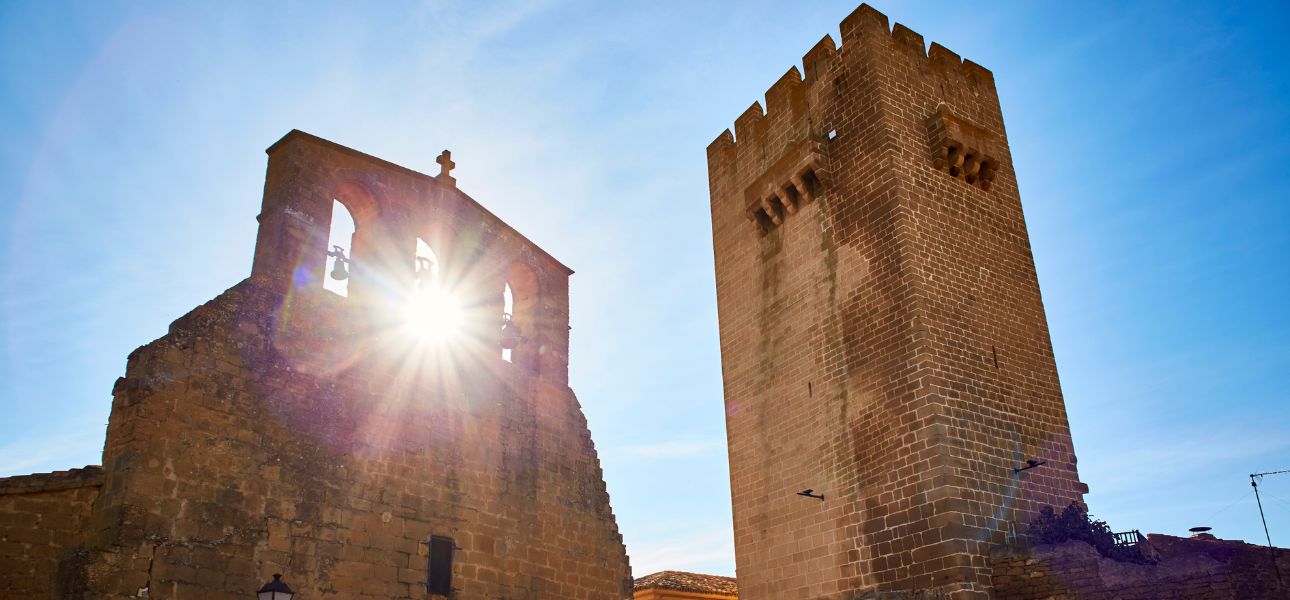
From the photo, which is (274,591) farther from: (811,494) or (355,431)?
(811,494)

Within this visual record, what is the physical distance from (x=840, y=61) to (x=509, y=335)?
6.26m

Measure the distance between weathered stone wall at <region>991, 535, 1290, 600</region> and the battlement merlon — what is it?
719 cm

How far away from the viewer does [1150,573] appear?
28.4ft

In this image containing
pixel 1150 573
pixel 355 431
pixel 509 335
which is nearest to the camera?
pixel 1150 573

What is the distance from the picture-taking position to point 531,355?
1320cm

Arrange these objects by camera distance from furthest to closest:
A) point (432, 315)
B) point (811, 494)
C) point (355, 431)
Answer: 1. point (432, 315)
2. point (811, 494)
3. point (355, 431)

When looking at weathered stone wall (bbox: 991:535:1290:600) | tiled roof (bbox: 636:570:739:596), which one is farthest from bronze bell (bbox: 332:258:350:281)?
tiled roof (bbox: 636:570:739:596)

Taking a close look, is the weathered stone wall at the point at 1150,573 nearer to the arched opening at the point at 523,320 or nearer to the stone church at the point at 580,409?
the stone church at the point at 580,409

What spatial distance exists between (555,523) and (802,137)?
262 inches

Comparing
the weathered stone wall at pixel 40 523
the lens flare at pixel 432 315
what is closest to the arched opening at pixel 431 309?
the lens flare at pixel 432 315

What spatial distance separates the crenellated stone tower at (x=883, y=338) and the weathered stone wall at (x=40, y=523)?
7903 mm

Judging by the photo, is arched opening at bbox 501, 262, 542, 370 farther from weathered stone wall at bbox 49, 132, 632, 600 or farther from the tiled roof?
the tiled roof

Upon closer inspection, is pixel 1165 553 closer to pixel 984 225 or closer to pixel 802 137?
pixel 984 225

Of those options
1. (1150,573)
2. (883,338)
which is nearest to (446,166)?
(883,338)
